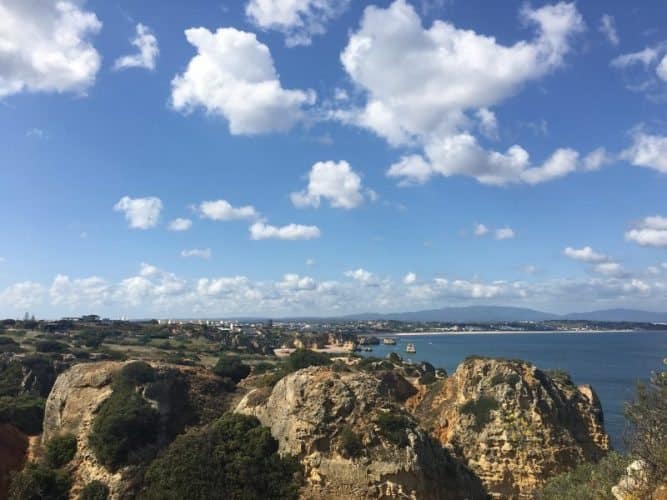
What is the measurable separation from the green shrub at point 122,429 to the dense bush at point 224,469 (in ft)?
14.9

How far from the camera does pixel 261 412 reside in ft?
89.8

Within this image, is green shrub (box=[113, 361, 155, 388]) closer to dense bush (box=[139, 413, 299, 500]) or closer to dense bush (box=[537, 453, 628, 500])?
dense bush (box=[139, 413, 299, 500])

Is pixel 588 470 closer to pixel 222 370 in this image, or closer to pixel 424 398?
pixel 424 398

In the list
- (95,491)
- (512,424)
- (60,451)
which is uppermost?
(512,424)

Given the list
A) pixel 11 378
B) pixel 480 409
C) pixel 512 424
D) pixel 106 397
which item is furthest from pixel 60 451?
pixel 11 378

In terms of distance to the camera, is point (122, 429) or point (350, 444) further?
point (122, 429)

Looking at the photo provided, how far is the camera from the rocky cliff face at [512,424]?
29266 millimetres

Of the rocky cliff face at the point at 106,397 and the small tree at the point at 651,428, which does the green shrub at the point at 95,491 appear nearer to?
the rocky cliff face at the point at 106,397

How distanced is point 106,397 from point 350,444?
18.2 m

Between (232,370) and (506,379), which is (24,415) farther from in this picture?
(506,379)

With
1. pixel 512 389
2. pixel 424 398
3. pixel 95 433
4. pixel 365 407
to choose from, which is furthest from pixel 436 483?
pixel 95 433

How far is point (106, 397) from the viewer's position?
33.2 metres

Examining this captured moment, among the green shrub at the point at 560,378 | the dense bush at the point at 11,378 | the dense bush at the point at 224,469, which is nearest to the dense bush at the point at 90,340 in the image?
the dense bush at the point at 11,378

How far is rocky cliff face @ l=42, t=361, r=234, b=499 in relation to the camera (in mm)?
31500
